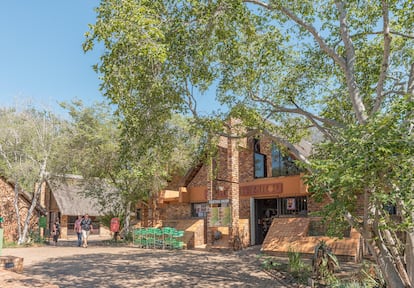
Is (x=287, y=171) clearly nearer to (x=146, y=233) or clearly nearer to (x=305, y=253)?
(x=305, y=253)

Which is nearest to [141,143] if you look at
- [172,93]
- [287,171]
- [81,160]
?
[172,93]

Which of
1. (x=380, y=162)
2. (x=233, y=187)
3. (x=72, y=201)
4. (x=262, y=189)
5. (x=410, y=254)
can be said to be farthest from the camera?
(x=72, y=201)

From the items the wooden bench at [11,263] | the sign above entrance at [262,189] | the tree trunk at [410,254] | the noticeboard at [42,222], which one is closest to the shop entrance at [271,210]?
the sign above entrance at [262,189]

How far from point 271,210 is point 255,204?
833 mm

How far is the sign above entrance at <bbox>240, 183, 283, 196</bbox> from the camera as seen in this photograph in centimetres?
1773

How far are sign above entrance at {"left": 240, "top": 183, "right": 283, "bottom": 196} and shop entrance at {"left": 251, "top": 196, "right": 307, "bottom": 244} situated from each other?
25.3 inches

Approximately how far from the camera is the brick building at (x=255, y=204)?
1585cm

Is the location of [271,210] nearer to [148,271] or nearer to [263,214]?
[263,214]

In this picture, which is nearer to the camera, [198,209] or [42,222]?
[198,209]

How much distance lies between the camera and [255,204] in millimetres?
19125

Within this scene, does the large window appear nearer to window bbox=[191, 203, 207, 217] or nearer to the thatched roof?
window bbox=[191, 203, 207, 217]

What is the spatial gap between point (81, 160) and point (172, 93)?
1219 cm

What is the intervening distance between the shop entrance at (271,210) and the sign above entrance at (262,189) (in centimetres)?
64

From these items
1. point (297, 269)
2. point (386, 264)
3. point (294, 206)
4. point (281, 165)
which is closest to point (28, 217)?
point (281, 165)
